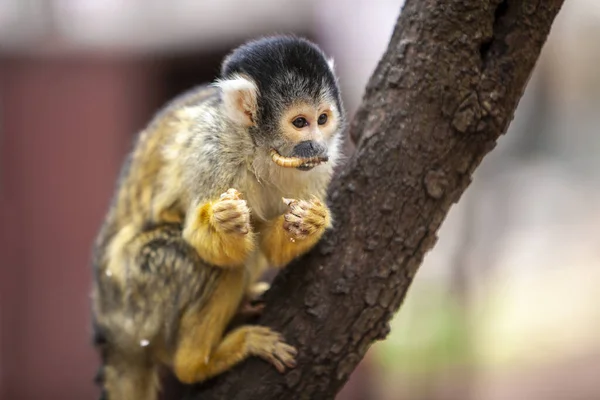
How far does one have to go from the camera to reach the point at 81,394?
5.63 meters

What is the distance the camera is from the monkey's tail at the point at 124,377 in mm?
2742

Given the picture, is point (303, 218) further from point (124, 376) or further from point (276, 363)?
point (124, 376)

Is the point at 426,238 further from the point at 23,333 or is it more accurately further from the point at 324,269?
the point at 23,333

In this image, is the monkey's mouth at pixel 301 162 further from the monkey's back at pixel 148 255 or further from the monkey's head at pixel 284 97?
the monkey's back at pixel 148 255

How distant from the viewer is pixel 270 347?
2.43m

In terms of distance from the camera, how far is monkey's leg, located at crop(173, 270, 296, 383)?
249 centimetres

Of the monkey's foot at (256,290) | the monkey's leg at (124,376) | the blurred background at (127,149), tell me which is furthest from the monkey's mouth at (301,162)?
the blurred background at (127,149)

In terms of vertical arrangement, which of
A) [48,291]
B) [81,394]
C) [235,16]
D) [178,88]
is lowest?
[81,394]

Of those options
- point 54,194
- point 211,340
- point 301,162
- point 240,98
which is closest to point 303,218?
point 301,162

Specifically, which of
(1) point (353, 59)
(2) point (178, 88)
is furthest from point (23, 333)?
(1) point (353, 59)

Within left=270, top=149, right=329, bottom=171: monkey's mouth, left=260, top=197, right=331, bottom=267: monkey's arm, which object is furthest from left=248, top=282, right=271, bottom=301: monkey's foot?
left=270, top=149, right=329, bottom=171: monkey's mouth

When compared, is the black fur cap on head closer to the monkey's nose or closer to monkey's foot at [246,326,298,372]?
the monkey's nose

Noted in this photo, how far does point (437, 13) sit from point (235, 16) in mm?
3415

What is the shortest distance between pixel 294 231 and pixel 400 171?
1.39 ft
